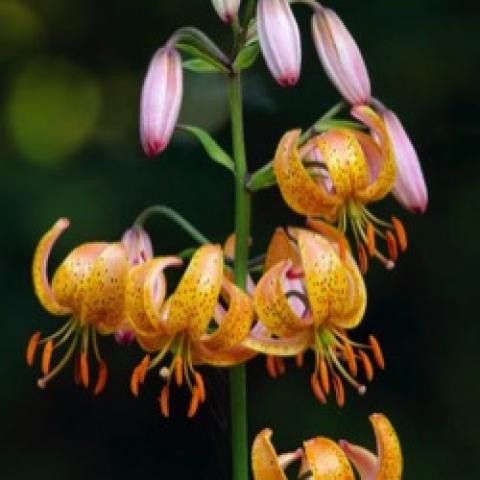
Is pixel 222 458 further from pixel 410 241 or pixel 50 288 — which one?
pixel 50 288

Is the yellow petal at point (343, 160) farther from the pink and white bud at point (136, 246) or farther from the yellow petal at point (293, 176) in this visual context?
the pink and white bud at point (136, 246)

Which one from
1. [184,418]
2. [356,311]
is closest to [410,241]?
[184,418]

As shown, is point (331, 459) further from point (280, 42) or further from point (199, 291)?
point (280, 42)

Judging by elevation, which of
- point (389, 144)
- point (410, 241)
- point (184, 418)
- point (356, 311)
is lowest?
point (184, 418)

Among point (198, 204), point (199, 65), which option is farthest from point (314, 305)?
point (198, 204)

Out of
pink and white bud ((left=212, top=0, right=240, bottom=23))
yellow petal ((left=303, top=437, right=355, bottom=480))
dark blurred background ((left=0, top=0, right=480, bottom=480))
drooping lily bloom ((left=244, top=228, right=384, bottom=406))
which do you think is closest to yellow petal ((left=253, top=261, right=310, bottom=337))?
drooping lily bloom ((left=244, top=228, right=384, bottom=406))

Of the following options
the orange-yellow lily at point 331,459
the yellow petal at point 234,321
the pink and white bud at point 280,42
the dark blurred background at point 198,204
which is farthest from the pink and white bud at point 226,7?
the dark blurred background at point 198,204
